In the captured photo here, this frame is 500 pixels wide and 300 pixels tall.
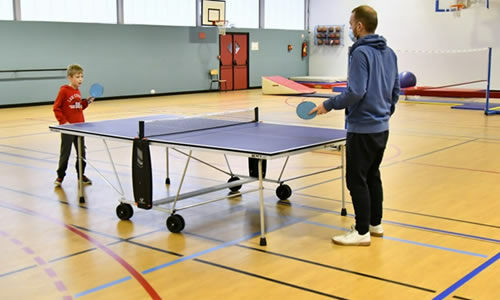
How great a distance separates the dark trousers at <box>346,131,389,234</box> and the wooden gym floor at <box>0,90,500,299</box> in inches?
11.3

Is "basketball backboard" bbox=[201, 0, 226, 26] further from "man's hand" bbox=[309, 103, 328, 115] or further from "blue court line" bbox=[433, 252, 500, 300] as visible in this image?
"blue court line" bbox=[433, 252, 500, 300]

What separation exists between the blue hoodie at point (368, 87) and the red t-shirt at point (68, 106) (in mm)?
3367

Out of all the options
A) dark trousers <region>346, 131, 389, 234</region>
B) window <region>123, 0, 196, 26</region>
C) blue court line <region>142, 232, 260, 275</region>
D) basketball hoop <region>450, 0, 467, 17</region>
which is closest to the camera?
blue court line <region>142, 232, 260, 275</region>

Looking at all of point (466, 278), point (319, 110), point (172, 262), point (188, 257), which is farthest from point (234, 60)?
point (466, 278)

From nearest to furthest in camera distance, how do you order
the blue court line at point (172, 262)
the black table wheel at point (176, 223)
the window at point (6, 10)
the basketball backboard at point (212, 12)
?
the blue court line at point (172, 262)
the black table wheel at point (176, 223)
the window at point (6, 10)
the basketball backboard at point (212, 12)

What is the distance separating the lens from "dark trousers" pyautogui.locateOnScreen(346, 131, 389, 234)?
14.3ft

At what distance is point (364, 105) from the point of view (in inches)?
170

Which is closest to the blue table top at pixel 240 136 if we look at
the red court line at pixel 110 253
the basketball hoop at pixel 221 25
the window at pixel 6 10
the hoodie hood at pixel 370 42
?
the red court line at pixel 110 253

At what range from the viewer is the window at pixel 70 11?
16.4m

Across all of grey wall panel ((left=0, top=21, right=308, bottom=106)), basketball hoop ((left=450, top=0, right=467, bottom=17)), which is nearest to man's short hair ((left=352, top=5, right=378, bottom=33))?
grey wall panel ((left=0, top=21, right=308, bottom=106))

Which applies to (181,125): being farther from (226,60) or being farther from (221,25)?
(226,60)

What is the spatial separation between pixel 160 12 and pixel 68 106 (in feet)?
45.2

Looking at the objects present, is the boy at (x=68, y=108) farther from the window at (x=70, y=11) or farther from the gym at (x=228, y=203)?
the window at (x=70, y=11)

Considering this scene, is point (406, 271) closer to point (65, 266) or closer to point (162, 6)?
point (65, 266)
